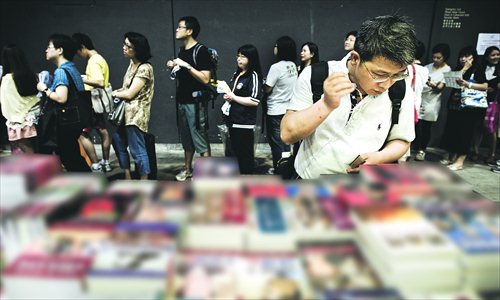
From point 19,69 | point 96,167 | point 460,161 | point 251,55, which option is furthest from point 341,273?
point 460,161

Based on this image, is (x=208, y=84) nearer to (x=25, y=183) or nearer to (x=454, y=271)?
(x=25, y=183)

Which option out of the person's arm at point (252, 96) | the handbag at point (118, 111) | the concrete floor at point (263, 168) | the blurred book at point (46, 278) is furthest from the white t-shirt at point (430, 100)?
the blurred book at point (46, 278)

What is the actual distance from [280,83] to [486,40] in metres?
3.90

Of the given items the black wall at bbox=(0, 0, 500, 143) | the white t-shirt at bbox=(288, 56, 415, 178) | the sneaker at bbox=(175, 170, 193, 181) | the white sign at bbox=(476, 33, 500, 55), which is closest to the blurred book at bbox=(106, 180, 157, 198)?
the white t-shirt at bbox=(288, 56, 415, 178)

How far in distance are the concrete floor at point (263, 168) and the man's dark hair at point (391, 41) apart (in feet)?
11.6

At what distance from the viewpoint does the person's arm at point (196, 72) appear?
3781mm

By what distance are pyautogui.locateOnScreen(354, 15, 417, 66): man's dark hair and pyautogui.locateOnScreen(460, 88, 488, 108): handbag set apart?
4137mm

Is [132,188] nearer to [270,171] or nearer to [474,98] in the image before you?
[270,171]

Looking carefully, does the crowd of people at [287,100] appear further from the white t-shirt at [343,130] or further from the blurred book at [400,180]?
the blurred book at [400,180]

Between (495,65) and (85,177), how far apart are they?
19.2 ft

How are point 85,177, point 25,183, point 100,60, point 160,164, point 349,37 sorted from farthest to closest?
point 160,164, point 349,37, point 100,60, point 85,177, point 25,183

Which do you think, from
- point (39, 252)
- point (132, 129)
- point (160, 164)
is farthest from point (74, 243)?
point (160, 164)

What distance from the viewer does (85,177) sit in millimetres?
987

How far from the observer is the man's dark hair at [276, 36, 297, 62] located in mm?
4250
